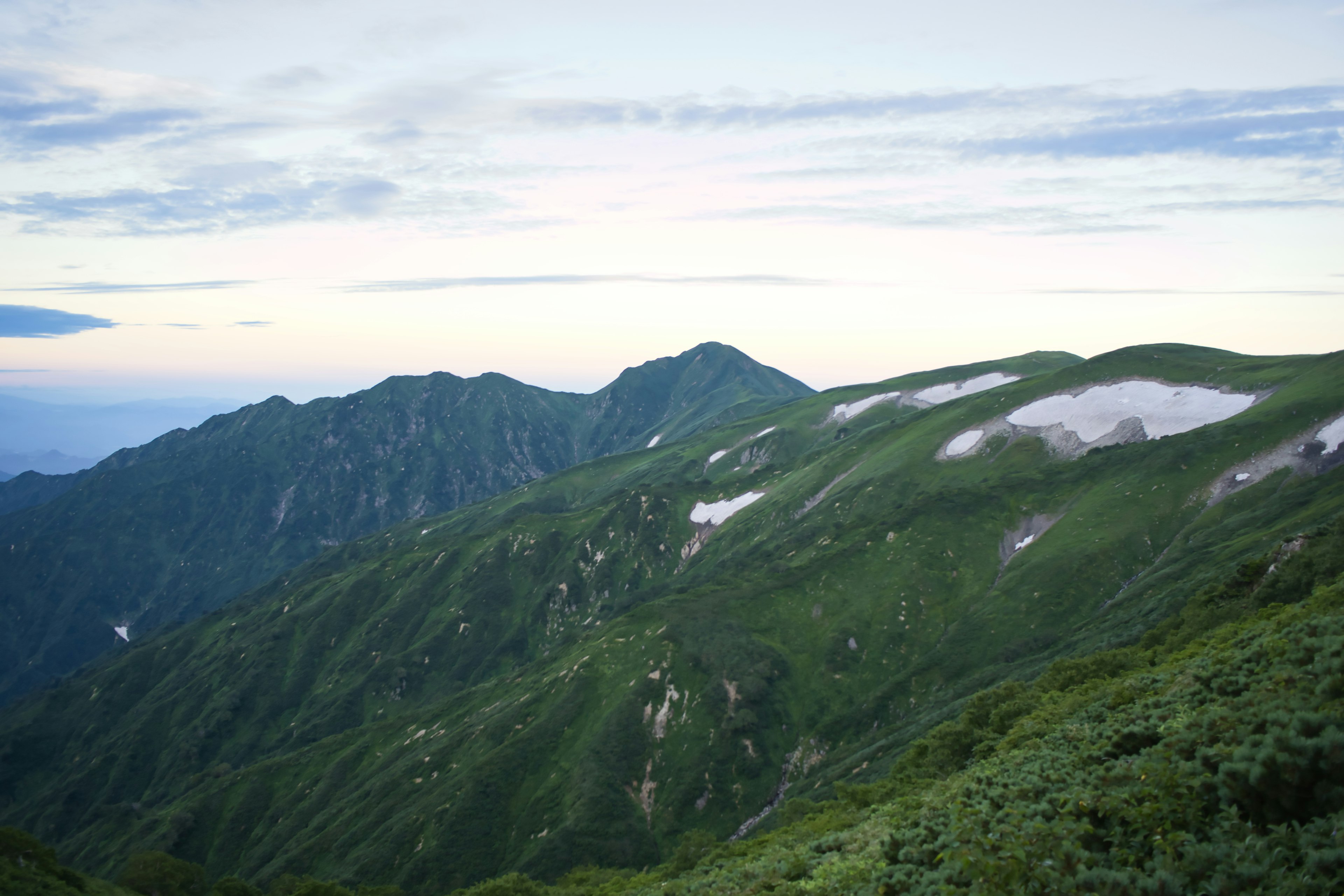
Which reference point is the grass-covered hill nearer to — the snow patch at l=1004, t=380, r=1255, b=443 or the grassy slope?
the snow patch at l=1004, t=380, r=1255, b=443

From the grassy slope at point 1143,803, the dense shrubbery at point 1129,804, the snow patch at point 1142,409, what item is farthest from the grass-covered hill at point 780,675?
the grassy slope at point 1143,803

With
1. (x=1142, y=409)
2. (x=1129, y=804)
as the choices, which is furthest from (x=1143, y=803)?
(x=1142, y=409)

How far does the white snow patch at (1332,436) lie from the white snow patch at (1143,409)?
28718 mm

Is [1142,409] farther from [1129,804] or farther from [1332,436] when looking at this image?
[1129,804]

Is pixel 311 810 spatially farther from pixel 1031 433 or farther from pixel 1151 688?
pixel 1031 433

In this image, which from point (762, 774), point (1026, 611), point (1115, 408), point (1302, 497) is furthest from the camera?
point (1115, 408)

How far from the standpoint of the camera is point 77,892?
56.6 metres

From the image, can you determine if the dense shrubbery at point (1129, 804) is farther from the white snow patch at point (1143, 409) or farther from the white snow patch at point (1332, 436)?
the white snow patch at point (1143, 409)

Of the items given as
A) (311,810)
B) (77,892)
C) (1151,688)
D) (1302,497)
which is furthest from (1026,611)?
(311,810)

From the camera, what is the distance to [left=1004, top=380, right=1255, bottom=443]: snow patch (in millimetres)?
166625

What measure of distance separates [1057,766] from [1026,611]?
10859 cm

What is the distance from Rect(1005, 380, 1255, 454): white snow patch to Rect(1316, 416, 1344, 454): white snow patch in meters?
28.7

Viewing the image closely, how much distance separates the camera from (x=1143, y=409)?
182 m

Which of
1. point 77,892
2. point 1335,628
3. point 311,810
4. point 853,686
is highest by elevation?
point 1335,628
